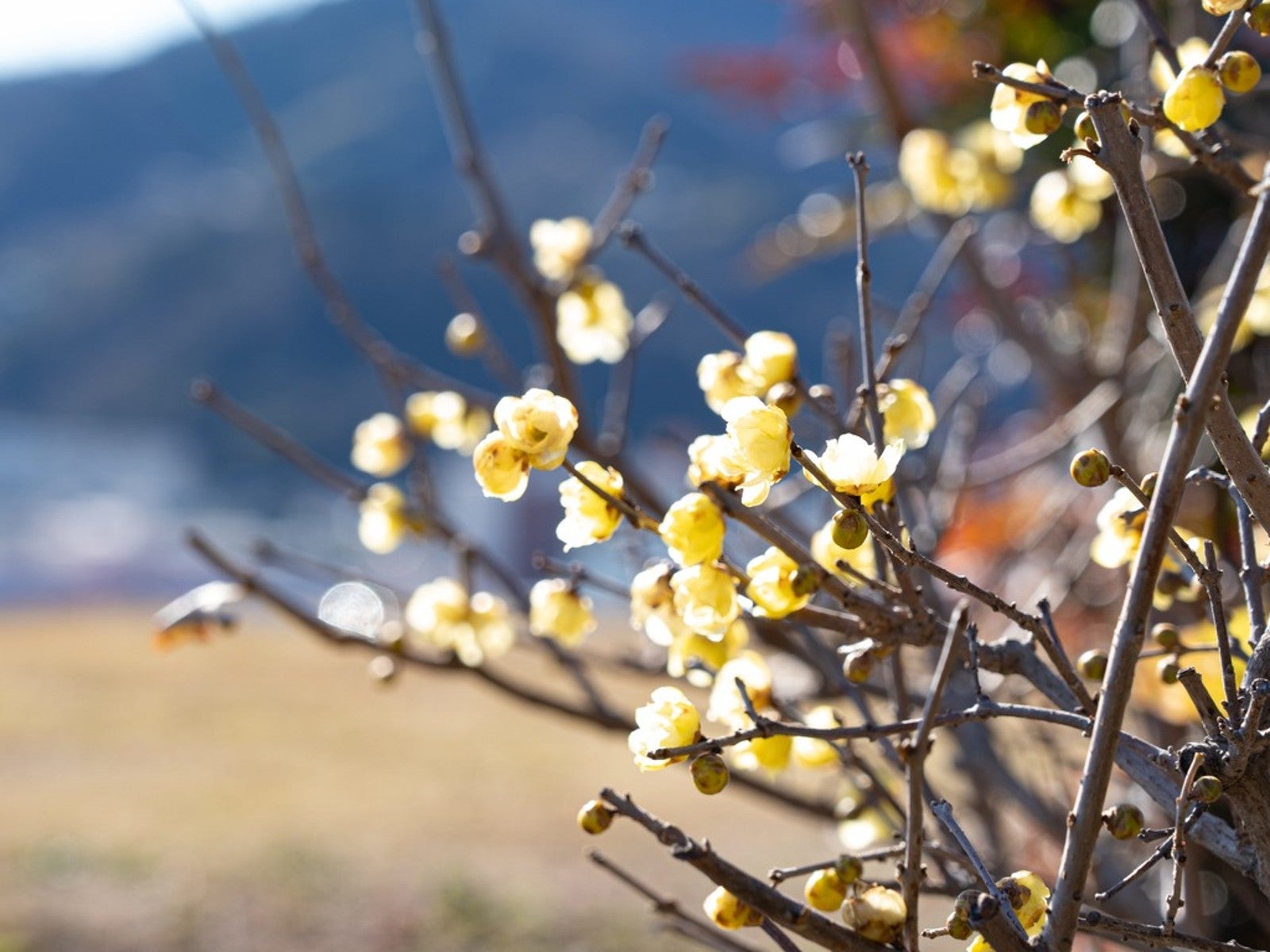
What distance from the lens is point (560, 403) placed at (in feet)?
2.50

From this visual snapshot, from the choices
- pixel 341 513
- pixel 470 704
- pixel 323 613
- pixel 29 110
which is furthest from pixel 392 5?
pixel 323 613

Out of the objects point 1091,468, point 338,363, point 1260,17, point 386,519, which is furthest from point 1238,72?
point 338,363

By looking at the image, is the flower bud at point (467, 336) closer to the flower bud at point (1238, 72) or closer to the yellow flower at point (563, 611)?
the yellow flower at point (563, 611)

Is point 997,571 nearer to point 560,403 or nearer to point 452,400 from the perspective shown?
point 452,400

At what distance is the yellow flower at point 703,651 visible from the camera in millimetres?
972

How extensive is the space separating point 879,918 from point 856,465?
25 centimetres

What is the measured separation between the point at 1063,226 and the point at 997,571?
78 cm

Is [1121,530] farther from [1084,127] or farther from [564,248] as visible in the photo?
[564,248]

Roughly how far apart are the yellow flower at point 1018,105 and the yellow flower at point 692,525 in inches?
12.4

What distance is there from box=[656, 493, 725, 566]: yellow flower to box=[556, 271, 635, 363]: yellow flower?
2.35ft

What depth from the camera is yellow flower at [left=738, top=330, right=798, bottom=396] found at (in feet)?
3.25

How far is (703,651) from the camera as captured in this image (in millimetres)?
989

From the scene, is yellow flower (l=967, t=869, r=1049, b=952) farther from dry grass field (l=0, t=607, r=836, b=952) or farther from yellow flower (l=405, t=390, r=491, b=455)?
dry grass field (l=0, t=607, r=836, b=952)

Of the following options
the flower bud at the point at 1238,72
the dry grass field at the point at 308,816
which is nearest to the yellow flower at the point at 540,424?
the flower bud at the point at 1238,72
